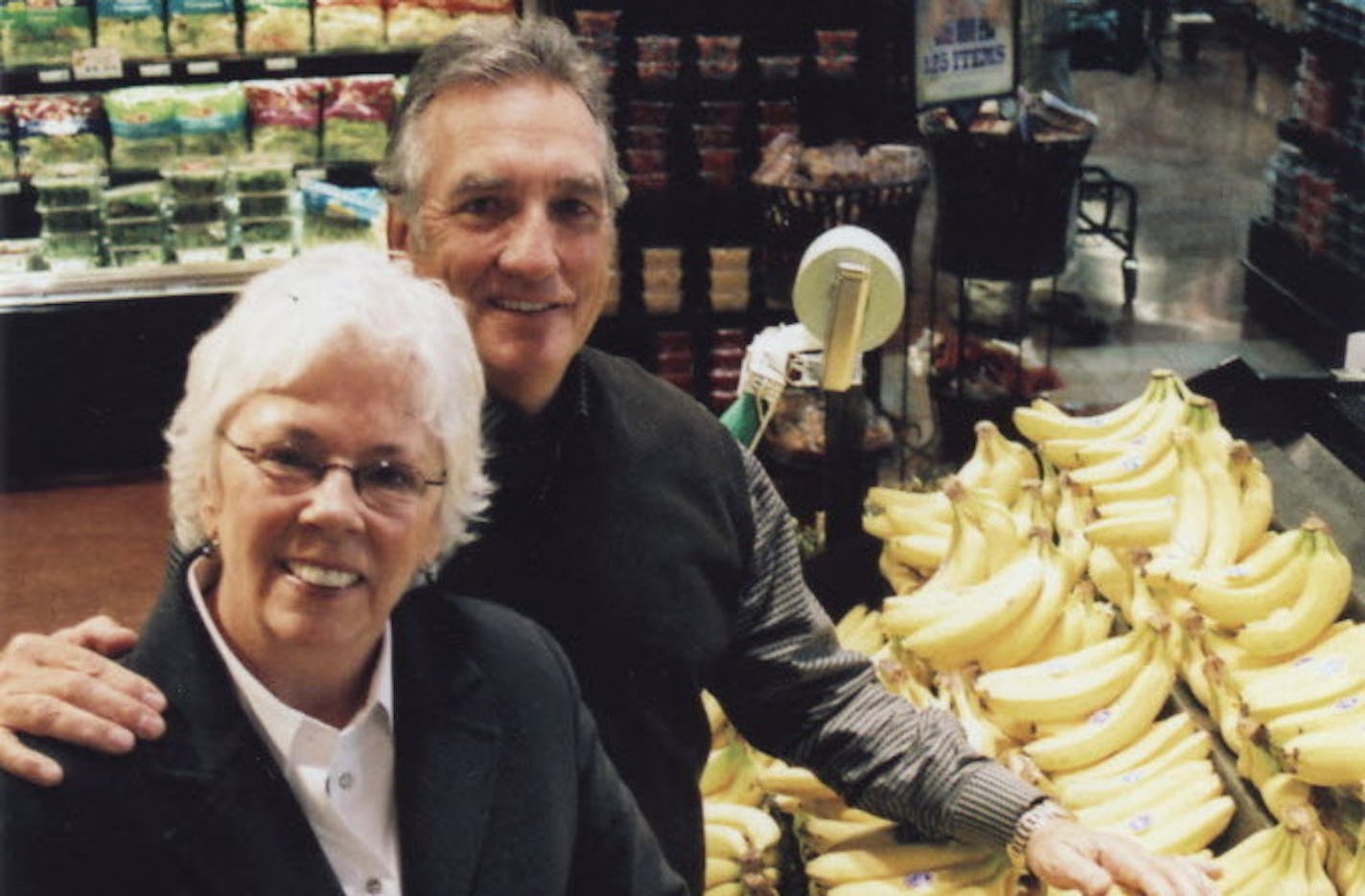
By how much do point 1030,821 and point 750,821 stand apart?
592 mm

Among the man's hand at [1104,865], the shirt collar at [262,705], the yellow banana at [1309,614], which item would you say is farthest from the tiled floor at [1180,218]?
the shirt collar at [262,705]

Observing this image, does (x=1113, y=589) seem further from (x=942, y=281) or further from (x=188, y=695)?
(x=942, y=281)

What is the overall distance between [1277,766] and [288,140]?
483 centimetres

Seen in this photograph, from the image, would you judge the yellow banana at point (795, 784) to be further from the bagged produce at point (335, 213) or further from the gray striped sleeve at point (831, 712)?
the bagged produce at point (335, 213)

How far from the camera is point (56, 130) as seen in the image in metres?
6.13

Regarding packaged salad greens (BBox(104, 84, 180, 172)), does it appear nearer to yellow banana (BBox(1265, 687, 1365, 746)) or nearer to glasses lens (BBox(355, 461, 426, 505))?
yellow banana (BBox(1265, 687, 1365, 746))

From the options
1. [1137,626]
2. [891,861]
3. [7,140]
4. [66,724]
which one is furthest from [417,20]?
[66,724]

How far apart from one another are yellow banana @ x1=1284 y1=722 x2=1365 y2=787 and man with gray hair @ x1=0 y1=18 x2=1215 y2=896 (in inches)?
12.2

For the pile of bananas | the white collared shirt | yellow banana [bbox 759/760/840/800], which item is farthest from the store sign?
the white collared shirt

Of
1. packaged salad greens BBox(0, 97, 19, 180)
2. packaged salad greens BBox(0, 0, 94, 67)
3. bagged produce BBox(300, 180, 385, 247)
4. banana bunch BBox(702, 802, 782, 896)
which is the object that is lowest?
banana bunch BBox(702, 802, 782, 896)

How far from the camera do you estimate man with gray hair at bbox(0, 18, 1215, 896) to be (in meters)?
1.86

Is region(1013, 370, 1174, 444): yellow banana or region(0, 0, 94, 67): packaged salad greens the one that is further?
region(0, 0, 94, 67): packaged salad greens

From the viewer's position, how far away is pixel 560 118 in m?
1.86

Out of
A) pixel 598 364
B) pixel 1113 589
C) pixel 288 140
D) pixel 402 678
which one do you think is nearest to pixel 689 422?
pixel 598 364
